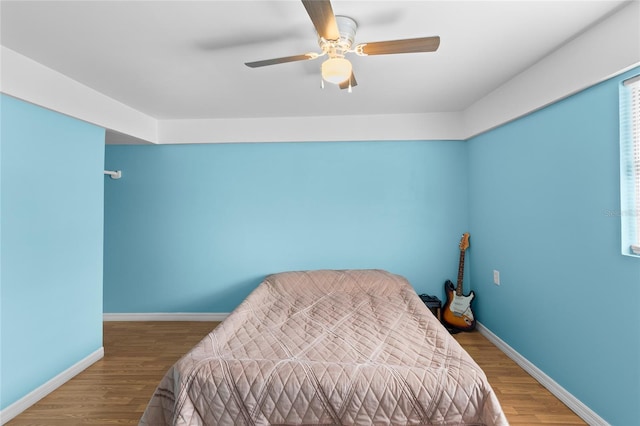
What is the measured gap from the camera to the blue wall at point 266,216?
3.35 metres

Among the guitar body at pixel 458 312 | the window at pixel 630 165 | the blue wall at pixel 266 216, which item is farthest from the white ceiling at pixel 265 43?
the guitar body at pixel 458 312

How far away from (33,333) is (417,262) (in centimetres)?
320

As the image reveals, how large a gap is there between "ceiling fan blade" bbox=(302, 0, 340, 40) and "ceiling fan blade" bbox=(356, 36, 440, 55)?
19cm

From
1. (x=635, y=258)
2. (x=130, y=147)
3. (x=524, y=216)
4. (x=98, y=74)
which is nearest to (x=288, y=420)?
(x=635, y=258)

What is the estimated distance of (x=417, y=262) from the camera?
3342mm

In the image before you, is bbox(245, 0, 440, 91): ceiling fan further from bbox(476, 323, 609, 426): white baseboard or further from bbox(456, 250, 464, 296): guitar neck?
bbox(456, 250, 464, 296): guitar neck

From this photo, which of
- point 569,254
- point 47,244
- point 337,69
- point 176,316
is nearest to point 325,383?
point 337,69

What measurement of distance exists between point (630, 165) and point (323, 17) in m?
1.71

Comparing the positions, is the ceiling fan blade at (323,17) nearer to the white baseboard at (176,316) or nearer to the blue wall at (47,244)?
the blue wall at (47,244)

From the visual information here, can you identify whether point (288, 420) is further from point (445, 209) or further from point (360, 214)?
point (445, 209)

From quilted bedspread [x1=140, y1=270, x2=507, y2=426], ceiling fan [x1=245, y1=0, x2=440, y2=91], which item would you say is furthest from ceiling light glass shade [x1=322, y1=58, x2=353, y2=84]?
quilted bedspread [x1=140, y1=270, x2=507, y2=426]

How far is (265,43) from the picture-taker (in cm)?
185

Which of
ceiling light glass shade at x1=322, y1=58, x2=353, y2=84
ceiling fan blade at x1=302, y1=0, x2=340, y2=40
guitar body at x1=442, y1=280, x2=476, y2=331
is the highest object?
ceiling fan blade at x1=302, y1=0, x2=340, y2=40

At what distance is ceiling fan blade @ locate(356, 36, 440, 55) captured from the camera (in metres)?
1.46
